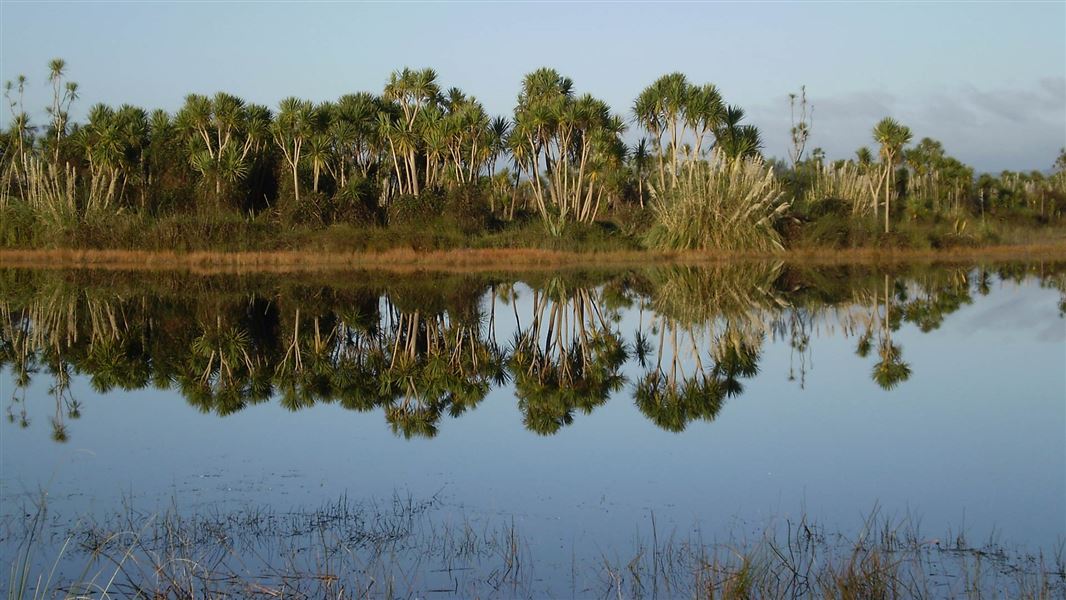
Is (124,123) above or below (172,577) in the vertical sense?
above

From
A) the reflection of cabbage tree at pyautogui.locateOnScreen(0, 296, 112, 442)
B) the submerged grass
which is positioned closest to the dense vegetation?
the reflection of cabbage tree at pyautogui.locateOnScreen(0, 296, 112, 442)

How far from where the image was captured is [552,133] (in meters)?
45.6

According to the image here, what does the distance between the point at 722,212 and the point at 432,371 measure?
25507 mm

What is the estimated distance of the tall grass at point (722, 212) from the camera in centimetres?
3897

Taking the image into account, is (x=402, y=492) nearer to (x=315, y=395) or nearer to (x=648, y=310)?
(x=315, y=395)

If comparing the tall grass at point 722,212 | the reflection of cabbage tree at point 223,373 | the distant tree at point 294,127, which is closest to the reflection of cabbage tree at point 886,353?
the reflection of cabbage tree at point 223,373

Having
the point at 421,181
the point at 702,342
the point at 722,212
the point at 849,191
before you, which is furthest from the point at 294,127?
the point at 702,342

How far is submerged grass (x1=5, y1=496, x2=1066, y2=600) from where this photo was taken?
645 centimetres

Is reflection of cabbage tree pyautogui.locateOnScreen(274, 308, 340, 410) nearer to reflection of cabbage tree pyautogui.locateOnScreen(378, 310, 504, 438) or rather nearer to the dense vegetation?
reflection of cabbage tree pyautogui.locateOnScreen(378, 310, 504, 438)

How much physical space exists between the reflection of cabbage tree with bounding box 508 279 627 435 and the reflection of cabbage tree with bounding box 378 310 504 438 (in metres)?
0.51

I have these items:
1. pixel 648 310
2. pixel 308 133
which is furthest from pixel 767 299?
pixel 308 133

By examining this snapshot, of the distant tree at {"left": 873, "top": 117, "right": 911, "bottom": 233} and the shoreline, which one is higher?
the distant tree at {"left": 873, "top": 117, "right": 911, "bottom": 233}

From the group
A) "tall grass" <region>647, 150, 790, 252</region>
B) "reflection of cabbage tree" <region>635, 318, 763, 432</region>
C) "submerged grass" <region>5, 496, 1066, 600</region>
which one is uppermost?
"tall grass" <region>647, 150, 790, 252</region>

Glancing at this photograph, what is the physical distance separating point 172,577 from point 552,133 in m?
40.1
